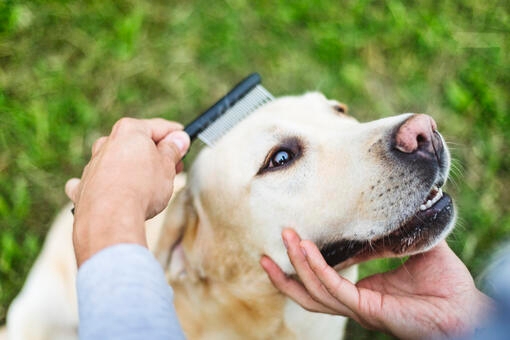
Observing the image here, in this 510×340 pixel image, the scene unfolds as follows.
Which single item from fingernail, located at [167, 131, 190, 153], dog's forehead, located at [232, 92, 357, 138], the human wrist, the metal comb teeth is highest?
the human wrist


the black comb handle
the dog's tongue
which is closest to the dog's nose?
the dog's tongue

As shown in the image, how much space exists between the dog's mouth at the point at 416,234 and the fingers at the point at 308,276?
130 millimetres

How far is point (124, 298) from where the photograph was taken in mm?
1467

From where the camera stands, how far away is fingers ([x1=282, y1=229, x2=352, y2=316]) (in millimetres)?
2076

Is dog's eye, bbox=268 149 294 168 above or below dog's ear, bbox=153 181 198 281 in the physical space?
above

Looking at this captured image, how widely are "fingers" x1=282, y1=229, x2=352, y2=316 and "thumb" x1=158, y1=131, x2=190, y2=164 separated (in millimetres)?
546

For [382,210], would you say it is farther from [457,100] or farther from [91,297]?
[457,100]

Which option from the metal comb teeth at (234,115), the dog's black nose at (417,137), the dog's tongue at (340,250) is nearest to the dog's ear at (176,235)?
the metal comb teeth at (234,115)

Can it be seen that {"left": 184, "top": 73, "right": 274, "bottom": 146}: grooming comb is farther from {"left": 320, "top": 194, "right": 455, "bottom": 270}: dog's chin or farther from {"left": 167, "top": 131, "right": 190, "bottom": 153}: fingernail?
{"left": 320, "top": 194, "right": 455, "bottom": 270}: dog's chin

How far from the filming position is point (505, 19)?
4.39 metres

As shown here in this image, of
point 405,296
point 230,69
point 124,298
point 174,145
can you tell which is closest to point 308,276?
point 405,296

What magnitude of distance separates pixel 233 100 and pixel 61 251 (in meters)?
1.34

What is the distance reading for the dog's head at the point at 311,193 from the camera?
2.02 meters

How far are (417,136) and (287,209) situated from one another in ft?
1.98
